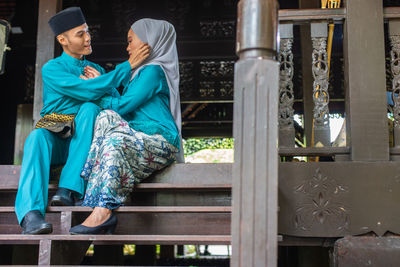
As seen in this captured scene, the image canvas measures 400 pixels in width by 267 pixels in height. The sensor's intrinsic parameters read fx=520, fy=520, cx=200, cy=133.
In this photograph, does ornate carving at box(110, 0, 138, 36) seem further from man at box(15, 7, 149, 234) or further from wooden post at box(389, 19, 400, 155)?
wooden post at box(389, 19, 400, 155)

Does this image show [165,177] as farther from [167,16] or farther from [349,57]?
[167,16]

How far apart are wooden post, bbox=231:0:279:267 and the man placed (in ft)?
4.29

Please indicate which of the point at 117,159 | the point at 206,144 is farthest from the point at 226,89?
the point at 117,159

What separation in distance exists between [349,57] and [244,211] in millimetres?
1762

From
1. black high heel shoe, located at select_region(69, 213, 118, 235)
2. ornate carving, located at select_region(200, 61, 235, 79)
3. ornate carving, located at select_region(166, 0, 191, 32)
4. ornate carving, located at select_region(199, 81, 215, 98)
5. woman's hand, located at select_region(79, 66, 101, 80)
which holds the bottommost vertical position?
black high heel shoe, located at select_region(69, 213, 118, 235)

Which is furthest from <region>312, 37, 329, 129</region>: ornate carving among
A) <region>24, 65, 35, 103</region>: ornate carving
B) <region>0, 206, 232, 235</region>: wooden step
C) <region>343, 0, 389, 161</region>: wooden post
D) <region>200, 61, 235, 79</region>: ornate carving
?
<region>24, 65, 35, 103</region>: ornate carving

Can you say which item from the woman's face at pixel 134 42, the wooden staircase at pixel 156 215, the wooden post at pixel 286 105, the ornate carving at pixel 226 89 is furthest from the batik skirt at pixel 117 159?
the ornate carving at pixel 226 89

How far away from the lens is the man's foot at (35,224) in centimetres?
291

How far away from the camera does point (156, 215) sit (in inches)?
133

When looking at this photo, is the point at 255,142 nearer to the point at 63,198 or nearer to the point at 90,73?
the point at 63,198

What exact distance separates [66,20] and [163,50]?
0.73m

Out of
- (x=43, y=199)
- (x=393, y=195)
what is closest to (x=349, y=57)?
(x=393, y=195)

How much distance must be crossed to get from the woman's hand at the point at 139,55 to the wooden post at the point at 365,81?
55.3 inches

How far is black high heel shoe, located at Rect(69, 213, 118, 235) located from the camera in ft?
9.57
